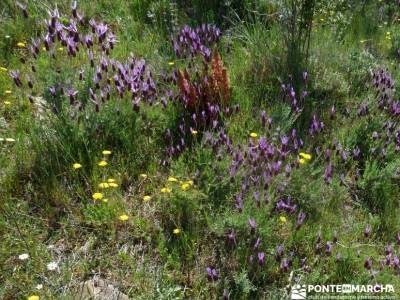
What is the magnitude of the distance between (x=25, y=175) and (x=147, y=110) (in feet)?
3.26

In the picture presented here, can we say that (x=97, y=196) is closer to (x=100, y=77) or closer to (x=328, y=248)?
(x=100, y=77)

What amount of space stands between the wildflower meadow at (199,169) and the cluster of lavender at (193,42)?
0.02 m

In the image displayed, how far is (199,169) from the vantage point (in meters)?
3.39

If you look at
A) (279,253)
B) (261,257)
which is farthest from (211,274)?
(279,253)

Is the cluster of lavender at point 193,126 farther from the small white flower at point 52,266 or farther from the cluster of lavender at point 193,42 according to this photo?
the small white flower at point 52,266

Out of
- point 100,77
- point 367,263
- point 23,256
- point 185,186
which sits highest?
point 100,77

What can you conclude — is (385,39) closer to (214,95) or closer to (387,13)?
(387,13)

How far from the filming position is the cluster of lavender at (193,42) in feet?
14.0

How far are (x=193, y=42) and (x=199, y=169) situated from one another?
1396mm

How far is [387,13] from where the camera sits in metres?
6.15

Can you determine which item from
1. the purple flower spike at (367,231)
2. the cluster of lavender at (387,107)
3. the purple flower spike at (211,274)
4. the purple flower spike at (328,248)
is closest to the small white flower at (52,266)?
the purple flower spike at (211,274)

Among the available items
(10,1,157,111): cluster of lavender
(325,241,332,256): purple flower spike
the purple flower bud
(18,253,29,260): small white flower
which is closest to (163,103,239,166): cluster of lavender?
(10,1,157,111): cluster of lavender

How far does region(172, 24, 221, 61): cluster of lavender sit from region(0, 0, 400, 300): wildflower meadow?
0.07ft

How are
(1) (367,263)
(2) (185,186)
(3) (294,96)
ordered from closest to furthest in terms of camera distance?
(1) (367,263), (2) (185,186), (3) (294,96)
